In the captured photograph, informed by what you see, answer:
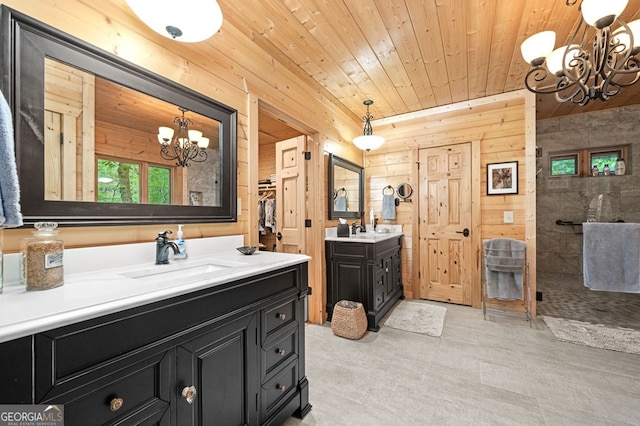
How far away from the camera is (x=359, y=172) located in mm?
3980

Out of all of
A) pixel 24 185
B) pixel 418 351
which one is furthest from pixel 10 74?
pixel 418 351

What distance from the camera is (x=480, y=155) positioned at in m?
3.42

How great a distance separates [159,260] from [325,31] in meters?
2.03

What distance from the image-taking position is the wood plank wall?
123 inches

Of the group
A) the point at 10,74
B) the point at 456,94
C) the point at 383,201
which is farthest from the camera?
the point at 383,201

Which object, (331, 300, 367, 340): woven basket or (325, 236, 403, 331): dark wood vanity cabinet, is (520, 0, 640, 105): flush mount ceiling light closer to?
(325, 236, 403, 331): dark wood vanity cabinet

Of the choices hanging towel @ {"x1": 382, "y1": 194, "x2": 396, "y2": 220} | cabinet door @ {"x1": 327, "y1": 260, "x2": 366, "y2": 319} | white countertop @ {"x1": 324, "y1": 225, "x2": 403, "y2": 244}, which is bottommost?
cabinet door @ {"x1": 327, "y1": 260, "x2": 366, "y2": 319}

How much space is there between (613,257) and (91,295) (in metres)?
4.09

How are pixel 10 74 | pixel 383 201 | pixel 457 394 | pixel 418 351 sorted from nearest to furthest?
pixel 10 74 → pixel 457 394 → pixel 418 351 → pixel 383 201

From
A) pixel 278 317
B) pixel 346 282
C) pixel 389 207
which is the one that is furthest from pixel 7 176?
pixel 389 207

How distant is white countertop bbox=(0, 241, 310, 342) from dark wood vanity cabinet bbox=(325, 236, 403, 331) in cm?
167

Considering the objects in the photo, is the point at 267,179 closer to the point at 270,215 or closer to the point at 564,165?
the point at 270,215

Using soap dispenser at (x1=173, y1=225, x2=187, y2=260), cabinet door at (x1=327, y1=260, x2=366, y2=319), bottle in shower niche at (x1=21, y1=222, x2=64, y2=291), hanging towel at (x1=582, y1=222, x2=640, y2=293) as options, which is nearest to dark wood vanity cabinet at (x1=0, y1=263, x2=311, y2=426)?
bottle in shower niche at (x1=21, y1=222, x2=64, y2=291)

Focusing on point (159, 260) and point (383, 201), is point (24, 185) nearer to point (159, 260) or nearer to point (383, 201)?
point (159, 260)
